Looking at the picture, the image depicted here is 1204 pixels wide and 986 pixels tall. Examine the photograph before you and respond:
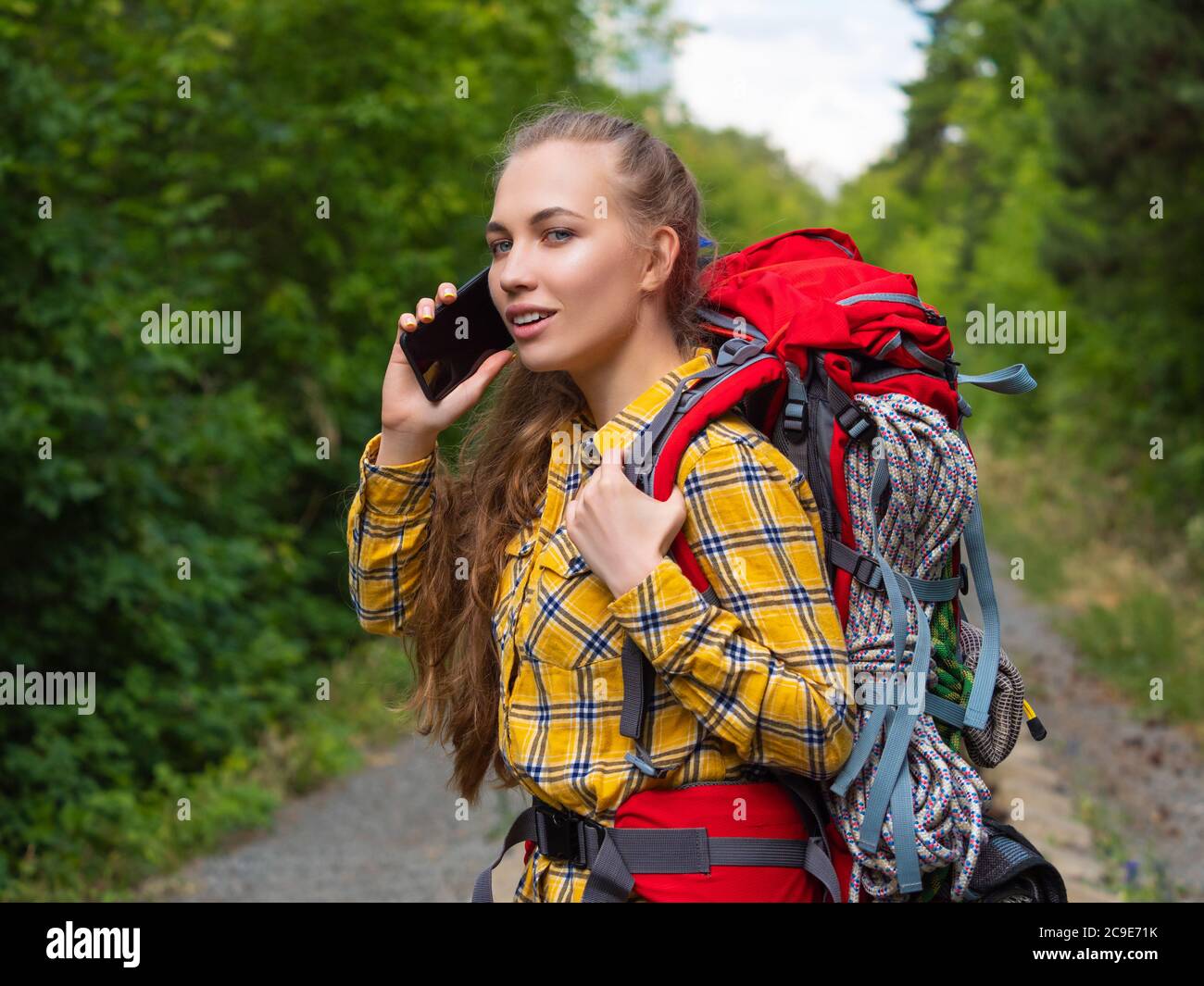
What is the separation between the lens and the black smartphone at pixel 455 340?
2504mm

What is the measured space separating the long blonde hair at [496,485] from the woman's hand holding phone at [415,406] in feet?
0.39

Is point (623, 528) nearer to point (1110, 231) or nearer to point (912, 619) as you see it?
point (912, 619)

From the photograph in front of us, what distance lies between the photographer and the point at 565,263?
223cm

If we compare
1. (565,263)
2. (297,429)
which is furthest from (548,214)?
(297,429)

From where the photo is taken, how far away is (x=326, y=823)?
7.55 metres

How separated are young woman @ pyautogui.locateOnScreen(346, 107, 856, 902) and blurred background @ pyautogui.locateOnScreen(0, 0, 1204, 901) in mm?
465

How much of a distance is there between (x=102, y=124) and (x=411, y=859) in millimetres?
4013

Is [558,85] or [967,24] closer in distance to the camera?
[558,85]

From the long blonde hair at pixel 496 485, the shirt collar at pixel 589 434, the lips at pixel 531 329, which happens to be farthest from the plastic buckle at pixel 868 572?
the lips at pixel 531 329

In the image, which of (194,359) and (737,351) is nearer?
(737,351)

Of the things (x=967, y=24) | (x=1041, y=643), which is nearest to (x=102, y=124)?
(x=1041, y=643)

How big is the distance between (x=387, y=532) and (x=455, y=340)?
384 millimetres
